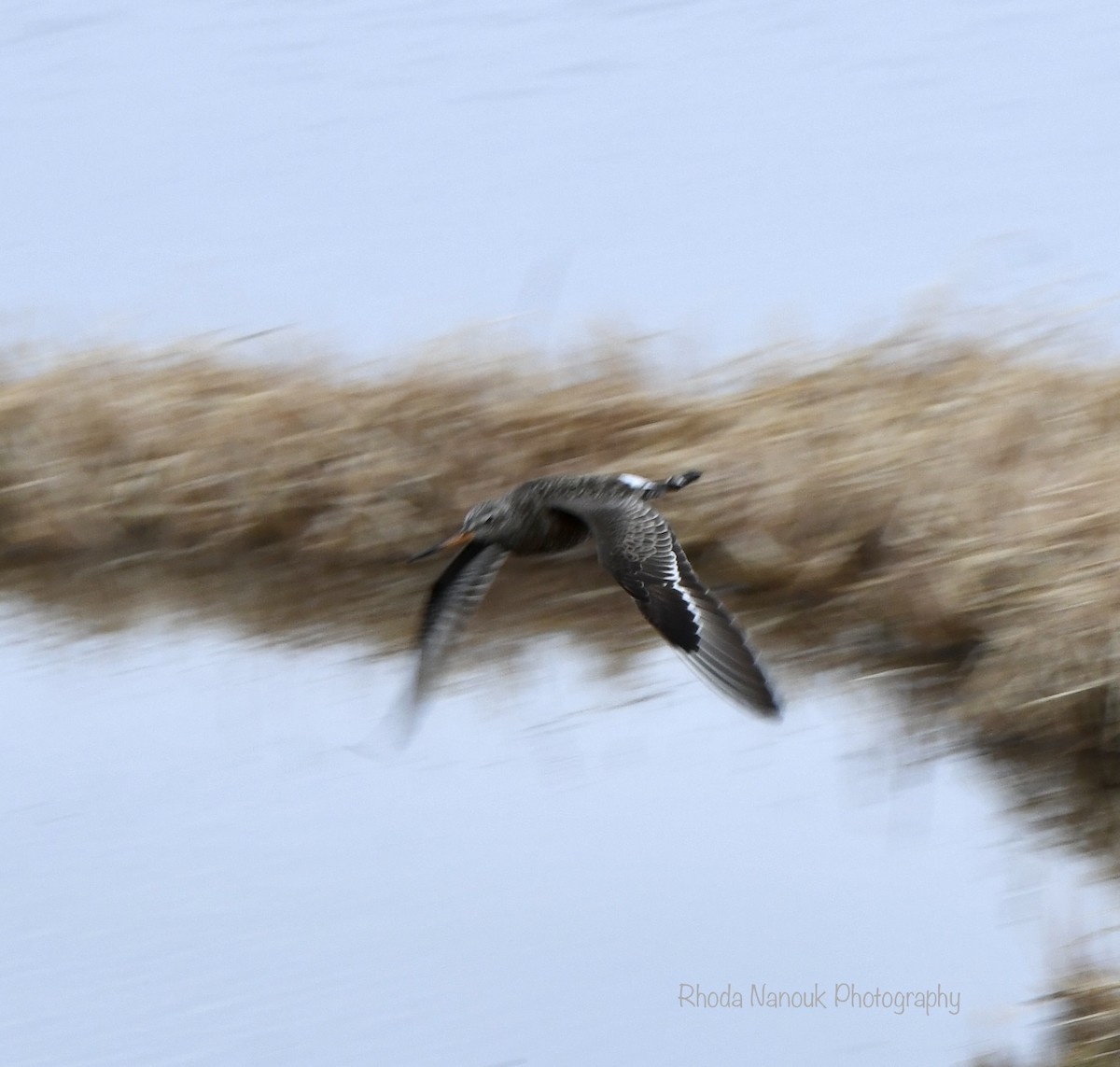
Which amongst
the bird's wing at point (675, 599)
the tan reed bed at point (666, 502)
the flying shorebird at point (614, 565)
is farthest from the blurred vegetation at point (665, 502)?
the bird's wing at point (675, 599)

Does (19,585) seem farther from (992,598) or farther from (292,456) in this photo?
(992,598)

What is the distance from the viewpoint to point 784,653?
5.01 meters

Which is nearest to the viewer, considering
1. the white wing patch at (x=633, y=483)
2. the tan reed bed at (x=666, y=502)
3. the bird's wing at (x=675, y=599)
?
the bird's wing at (x=675, y=599)

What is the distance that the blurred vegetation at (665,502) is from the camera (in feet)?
15.7

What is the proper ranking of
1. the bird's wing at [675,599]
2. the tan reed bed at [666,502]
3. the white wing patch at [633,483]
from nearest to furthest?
the bird's wing at [675,599]
the white wing patch at [633,483]
the tan reed bed at [666,502]

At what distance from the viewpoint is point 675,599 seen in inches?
162

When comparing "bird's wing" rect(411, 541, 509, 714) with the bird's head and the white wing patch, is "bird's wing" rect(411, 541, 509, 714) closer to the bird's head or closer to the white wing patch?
the bird's head

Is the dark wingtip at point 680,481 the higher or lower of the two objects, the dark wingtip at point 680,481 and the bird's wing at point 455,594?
the higher

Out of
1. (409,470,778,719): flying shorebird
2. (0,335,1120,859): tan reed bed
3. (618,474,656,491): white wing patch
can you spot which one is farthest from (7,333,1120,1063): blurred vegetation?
(618,474,656,491): white wing patch

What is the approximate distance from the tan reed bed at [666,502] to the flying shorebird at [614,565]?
1.88 feet

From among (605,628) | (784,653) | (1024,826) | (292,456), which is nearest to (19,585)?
(292,456)

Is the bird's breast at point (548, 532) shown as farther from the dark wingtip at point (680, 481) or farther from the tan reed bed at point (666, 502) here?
the tan reed bed at point (666, 502)

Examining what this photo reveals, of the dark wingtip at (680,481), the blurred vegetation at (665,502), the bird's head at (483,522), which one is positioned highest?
the bird's head at (483,522)

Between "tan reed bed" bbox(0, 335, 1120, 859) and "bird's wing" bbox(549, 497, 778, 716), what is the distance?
835 millimetres
